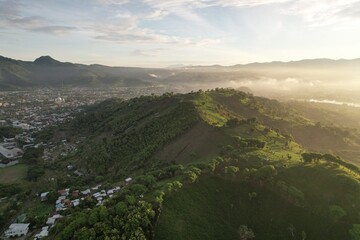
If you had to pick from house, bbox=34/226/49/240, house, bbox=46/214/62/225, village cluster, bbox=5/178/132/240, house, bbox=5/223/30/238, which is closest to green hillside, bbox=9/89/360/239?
house, bbox=46/214/62/225

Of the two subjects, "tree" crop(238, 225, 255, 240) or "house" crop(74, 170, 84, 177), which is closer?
"tree" crop(238, 225, 255, 240)

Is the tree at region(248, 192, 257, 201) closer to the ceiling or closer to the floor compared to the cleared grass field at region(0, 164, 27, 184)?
closer to the ceiling

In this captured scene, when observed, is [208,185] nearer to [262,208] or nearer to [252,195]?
[252,195]

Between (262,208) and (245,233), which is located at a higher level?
(262,208)

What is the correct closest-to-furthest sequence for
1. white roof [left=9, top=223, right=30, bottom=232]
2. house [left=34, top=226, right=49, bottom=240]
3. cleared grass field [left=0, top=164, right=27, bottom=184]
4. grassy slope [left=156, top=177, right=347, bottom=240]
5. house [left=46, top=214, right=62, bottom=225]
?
grassy slope [left=156, top=177, right=347, bottom=240] < house [left=34, top=226, right=49, bottom=240] < white roof [left=9, top=223, right=30, bottom=232] < house [left=46, top=214, right=62, bottom=225] < cleared grass field [left=0, top=164, right=27, bottom=184]

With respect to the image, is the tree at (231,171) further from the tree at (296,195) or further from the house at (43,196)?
the house at (43,196)

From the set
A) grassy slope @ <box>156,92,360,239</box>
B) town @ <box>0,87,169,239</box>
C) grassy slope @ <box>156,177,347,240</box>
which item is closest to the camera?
grassy slope @ <box>156,177,347,240</box>

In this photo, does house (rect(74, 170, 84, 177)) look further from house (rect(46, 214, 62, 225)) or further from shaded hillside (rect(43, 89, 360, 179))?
house (rect(46, 214, 62, 225))

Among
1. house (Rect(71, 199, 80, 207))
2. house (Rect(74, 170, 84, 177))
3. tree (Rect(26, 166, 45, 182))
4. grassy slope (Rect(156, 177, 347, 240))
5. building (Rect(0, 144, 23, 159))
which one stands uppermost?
grassy slope (Rect(156, 177, 347, 240))

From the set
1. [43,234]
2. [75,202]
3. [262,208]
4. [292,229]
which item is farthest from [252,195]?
[43,234]
